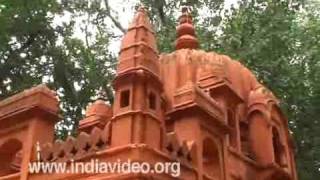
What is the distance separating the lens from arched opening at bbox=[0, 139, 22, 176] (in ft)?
27.8

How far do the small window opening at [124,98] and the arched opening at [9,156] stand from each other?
5.61 feet

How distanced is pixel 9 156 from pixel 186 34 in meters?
4.55

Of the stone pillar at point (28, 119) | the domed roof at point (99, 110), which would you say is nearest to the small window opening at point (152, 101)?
the stone pillar at point (28, 119)

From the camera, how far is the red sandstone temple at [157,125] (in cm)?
744

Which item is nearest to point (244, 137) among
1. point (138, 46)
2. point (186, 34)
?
point (186, 34)

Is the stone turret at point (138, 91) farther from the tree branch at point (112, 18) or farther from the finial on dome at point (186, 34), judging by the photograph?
the tree branch at point (112, 18)

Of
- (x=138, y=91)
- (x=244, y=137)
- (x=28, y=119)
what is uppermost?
(x=244, y=137)

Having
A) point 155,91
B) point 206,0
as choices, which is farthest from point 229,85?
point 206,0

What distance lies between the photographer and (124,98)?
7.75 metres

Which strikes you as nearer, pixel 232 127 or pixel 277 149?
pixel 232 127

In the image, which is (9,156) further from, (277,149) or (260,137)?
(277,149)

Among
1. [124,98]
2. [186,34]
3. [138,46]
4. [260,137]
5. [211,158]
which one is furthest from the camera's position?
[186,34]

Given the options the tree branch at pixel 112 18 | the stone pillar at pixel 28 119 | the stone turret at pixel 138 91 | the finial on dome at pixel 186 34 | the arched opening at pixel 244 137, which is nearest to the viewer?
the stone turret at pixel 138 91

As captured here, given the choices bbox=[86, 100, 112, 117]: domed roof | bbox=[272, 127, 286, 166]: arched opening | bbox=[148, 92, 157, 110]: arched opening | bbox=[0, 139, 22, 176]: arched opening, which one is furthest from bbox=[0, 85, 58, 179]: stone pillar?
bbox=[272, 127, 286, 166]: arched opening
